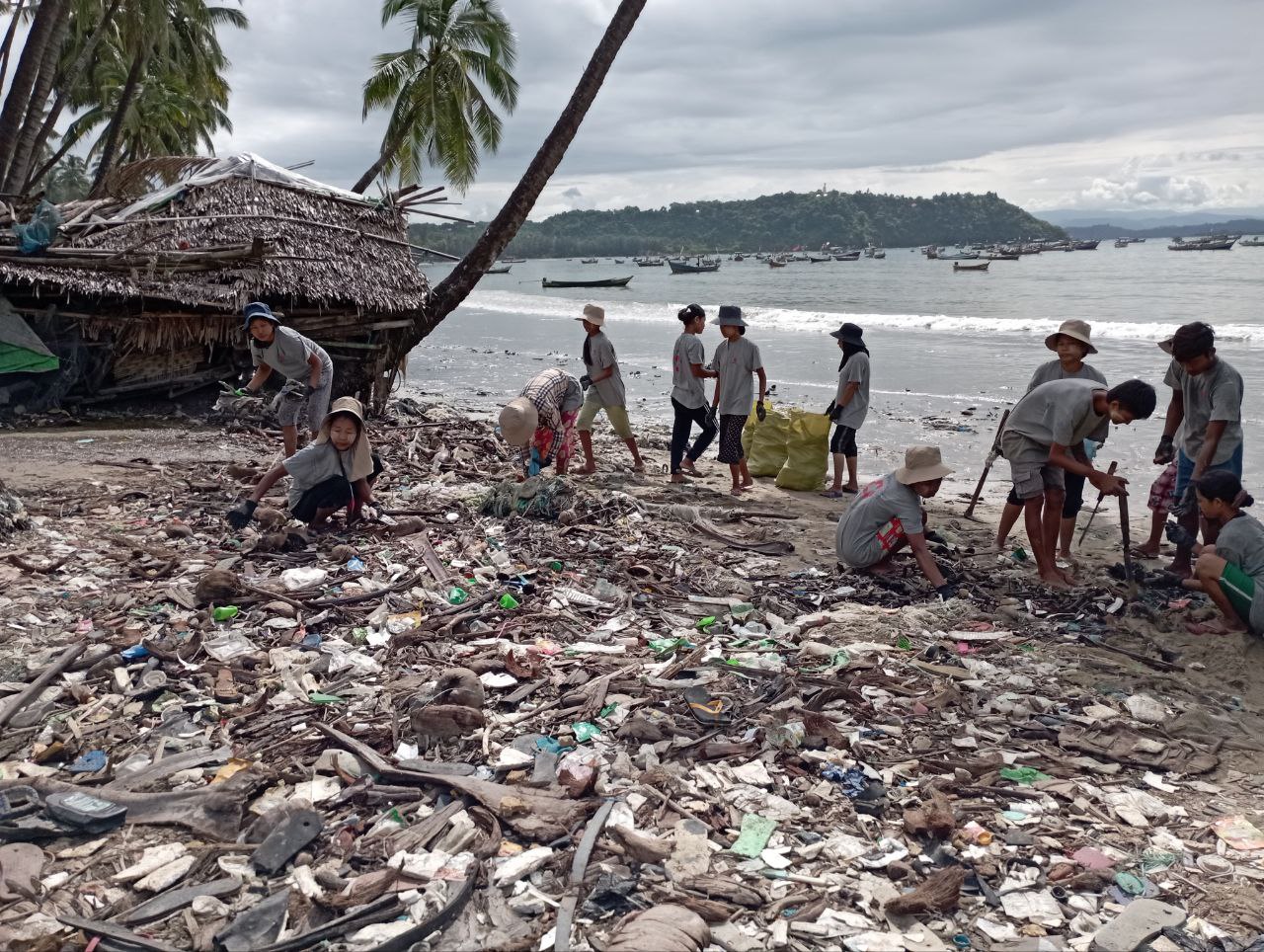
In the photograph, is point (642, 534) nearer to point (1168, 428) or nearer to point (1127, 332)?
point (1168, 428)

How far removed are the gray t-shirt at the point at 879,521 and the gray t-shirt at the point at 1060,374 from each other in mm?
1375

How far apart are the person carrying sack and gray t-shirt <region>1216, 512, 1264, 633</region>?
6468 millimetres

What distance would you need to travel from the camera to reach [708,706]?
4.31 meters

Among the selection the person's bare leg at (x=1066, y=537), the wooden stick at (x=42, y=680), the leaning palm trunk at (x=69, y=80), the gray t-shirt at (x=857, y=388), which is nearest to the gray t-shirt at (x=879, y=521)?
the person's bare leg at (x=1066, y=537)

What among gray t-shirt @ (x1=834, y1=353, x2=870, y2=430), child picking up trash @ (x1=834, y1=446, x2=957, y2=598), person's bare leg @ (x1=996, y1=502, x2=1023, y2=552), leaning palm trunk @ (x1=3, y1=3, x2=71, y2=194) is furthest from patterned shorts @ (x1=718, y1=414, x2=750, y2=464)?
leaning palm trunk @ (x1=3, y1=3, x2=71, y2=194)

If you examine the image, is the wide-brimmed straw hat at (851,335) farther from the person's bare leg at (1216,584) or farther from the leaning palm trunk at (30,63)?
the leaning palm trunk at (30,63)

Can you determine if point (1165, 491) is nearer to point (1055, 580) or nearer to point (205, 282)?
point (1055, 580)

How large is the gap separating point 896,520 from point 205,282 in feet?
29.8

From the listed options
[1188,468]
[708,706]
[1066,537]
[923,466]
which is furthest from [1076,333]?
[708,706]

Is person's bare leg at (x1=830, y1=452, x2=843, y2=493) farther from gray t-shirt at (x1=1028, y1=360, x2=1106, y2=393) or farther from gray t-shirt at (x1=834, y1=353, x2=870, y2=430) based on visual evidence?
gray t-shirt at (x1=1028, y1=360, x2=1106, y2=393)

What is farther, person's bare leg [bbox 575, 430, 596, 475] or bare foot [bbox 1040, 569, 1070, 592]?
person's bare leg [bbox 575, 430, 596, 475]

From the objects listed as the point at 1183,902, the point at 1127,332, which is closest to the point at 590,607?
the point at 1183,902

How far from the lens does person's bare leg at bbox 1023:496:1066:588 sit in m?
6.21

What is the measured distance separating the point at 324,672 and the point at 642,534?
3.01 m
